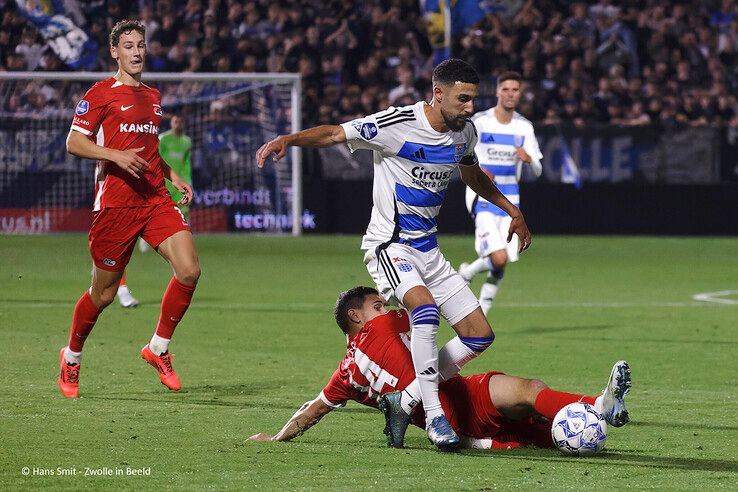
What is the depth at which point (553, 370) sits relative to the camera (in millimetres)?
9430

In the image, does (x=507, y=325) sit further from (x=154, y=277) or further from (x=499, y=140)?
(x=154, y=277)

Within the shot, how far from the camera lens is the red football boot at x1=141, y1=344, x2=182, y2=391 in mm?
8312

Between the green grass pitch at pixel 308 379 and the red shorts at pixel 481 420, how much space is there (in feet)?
0.49

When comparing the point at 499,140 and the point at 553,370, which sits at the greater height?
the point at 499,140

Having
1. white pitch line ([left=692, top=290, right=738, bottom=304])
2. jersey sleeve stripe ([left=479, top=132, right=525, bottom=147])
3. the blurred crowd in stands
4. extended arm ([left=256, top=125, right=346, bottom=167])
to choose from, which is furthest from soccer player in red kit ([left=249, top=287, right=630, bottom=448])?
the blurred crowd in stands

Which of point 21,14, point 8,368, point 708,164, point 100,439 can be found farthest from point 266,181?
point 100,439

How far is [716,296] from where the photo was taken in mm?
15008

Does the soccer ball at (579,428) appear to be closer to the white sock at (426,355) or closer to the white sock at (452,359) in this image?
the white sock at (426,355)

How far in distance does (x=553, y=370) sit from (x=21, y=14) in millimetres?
17727

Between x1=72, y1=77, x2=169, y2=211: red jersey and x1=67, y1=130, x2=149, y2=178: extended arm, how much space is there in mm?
91

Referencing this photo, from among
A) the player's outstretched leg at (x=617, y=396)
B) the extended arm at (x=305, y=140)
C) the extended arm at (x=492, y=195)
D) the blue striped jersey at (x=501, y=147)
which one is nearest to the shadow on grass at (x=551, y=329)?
the blue striped jersey at (x=501, y=147)

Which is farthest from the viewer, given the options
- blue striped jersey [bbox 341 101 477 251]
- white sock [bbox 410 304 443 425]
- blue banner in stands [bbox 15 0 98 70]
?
blue banner in stands [bbox 15 0 98 70]

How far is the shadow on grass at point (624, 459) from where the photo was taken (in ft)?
19.8

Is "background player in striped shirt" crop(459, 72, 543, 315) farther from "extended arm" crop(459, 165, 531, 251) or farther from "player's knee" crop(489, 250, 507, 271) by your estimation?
"extended arm" crop(459, 165, 531, 251)
